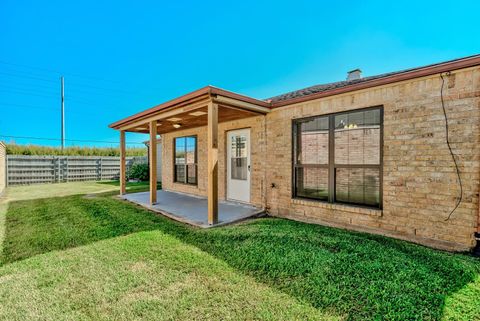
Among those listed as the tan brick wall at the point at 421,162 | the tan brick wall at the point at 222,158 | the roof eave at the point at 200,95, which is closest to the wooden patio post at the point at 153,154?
the roof eave at the point at 200,95

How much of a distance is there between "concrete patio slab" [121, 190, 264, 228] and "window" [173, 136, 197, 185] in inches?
51.3

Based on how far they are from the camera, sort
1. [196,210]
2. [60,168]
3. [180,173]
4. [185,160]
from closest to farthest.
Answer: [196,210] < [185,160] < [180,173] < [60,168]

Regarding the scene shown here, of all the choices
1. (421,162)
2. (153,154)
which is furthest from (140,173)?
(421,162)

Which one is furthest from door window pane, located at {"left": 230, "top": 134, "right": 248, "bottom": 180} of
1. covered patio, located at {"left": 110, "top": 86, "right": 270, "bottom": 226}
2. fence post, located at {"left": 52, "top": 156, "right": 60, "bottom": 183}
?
fence post, located at {"left": 52, "top": 156, "right": 60, "bottom": 183}

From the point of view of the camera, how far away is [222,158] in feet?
23.5

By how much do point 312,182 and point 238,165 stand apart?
8.02 feet

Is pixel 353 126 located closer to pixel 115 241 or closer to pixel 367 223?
pixel 367 223

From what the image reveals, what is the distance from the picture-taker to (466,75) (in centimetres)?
316

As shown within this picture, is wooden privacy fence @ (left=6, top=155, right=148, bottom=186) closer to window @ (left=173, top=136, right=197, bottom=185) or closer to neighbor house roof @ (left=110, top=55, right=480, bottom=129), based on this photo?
window @ (left=173, top=136, right=197, bottom=185)

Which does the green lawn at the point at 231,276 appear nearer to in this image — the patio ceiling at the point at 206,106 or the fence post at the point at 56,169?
the patio ceiling at the point at 206,106

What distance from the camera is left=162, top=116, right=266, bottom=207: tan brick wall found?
6.01 metres

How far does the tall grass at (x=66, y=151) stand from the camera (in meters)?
13.4

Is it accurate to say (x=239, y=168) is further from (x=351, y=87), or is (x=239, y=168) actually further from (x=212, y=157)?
(x=351, y=87)

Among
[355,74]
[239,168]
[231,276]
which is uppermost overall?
[355,74]
